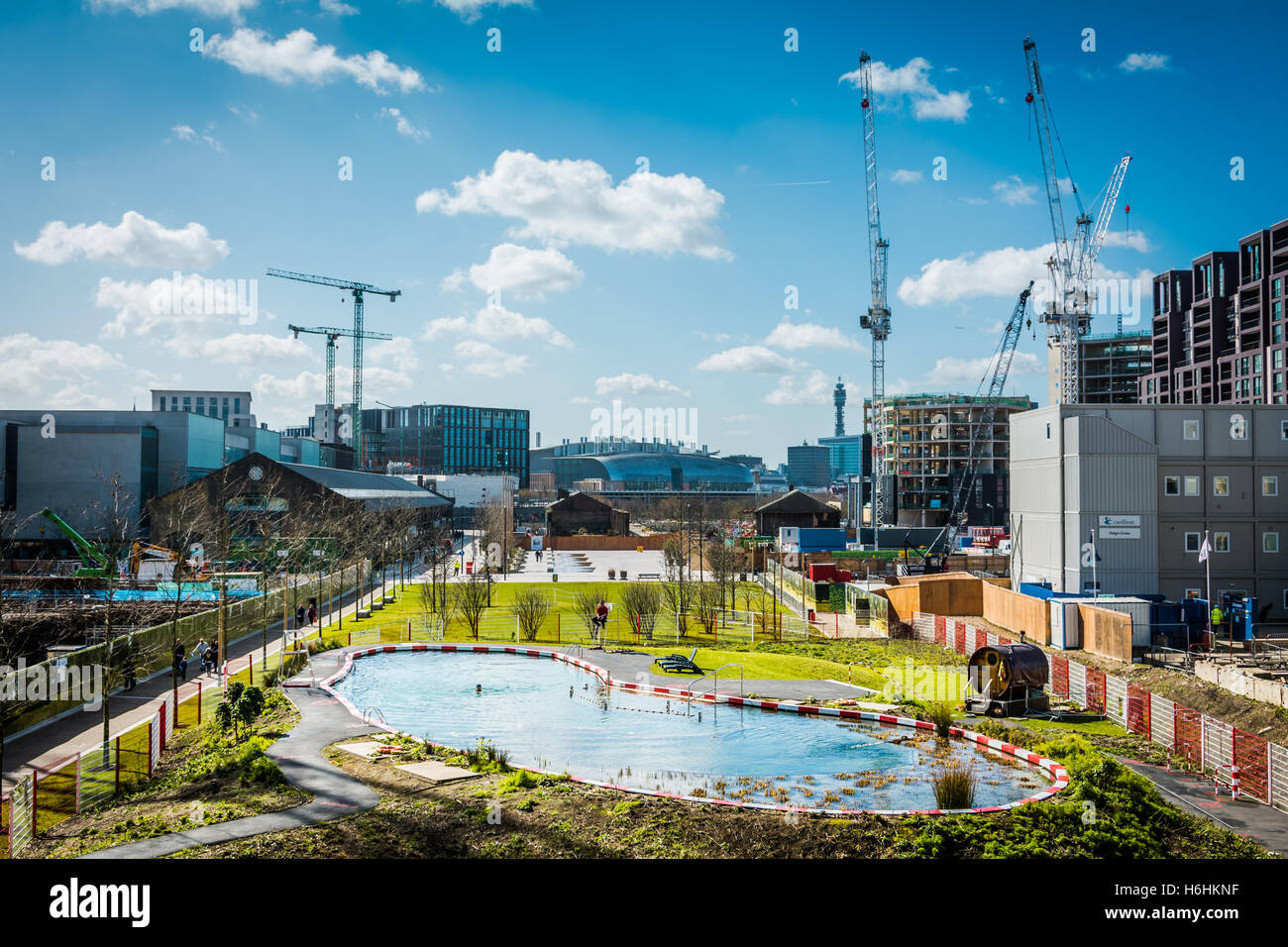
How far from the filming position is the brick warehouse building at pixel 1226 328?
88312 mm

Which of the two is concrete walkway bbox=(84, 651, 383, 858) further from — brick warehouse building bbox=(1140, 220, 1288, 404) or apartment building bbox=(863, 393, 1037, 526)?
apartment building bbox=(863, 393, 1037, 526)

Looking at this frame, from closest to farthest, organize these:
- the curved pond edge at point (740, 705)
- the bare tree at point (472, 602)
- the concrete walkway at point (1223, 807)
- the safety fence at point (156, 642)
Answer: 1. the concrete walkway at point (1223, 807)
2. the curved pond edge at point (740, 705)
3. the safety fence at point (156, 642)
4. the bare tree at point (472, 602)

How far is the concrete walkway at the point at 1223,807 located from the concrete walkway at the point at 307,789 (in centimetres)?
1419

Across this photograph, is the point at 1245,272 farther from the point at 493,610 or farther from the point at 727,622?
the point at 493,610

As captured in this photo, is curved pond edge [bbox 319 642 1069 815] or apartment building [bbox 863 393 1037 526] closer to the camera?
curved pond edge [bbox 319 642 1069 815]

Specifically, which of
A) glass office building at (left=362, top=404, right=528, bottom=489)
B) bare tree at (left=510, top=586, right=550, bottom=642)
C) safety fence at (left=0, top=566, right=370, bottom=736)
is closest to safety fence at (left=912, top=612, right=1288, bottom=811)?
bare tree at (left=510, top=586, right=550, bottom=642)

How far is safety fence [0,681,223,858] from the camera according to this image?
13344 millimetres

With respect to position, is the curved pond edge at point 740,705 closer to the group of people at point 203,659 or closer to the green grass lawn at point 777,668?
the green grass lawn at point 777,668

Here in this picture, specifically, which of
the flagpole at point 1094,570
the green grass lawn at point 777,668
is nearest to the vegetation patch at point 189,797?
the green grass lawn at point 777,668

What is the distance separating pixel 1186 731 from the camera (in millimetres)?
19344

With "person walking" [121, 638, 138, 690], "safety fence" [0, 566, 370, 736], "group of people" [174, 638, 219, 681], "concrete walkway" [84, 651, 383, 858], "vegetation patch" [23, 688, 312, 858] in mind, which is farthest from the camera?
"group of people" [174, 638, 219, 681]

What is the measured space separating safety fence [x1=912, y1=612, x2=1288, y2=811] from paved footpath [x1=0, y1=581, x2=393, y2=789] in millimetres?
22416
